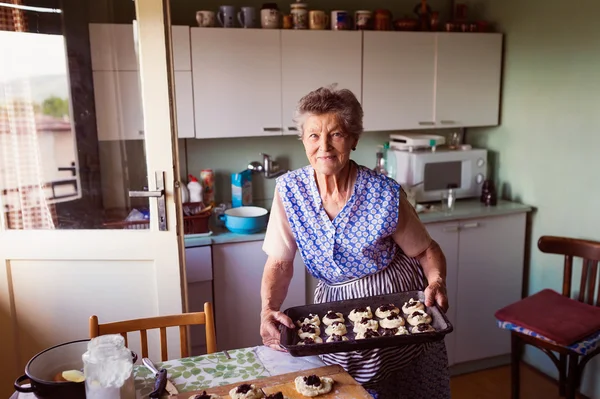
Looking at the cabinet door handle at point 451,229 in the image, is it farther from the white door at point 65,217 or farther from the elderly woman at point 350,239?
the white door at point 65,217

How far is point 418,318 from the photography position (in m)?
1.52

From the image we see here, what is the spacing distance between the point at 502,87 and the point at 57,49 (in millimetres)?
2414

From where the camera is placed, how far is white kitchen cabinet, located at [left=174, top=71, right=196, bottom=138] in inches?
103

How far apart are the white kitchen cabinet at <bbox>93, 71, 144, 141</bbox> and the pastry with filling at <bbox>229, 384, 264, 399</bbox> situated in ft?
4.05

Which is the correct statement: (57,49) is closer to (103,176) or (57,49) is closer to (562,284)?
(103,176)

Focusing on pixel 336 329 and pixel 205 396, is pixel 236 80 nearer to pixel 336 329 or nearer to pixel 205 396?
pixel 336 329

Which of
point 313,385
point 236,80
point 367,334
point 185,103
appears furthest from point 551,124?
point 313,385

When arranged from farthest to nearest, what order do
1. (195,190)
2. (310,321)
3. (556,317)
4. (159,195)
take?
(195,190), (556,317), (159,195), (310,321)

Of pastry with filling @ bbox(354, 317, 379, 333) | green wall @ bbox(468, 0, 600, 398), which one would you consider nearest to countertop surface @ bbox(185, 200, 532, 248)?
green wall @ bbox(468, 0, 600, 398)

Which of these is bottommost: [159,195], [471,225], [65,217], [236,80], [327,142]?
[471,225]

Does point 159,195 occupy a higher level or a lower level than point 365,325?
higher

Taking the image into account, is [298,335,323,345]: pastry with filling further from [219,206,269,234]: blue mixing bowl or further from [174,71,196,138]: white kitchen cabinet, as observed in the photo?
[174,71,196,138]: white kitchen cabinet

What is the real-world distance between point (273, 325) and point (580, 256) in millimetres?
1854

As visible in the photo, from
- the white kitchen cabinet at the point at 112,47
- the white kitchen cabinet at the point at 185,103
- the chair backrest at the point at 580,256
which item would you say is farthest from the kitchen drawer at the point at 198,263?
the chair backrest at the point at 580,256
